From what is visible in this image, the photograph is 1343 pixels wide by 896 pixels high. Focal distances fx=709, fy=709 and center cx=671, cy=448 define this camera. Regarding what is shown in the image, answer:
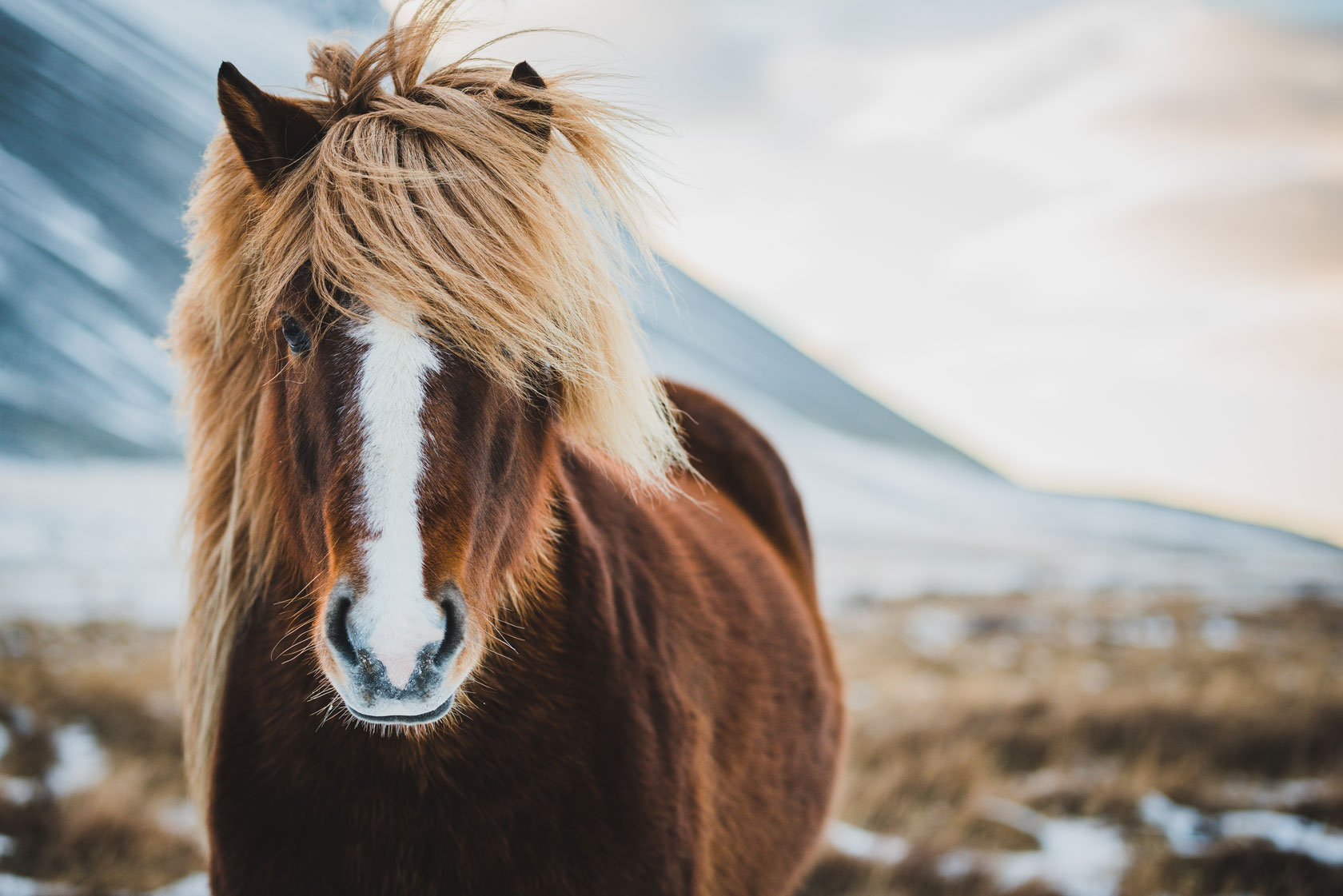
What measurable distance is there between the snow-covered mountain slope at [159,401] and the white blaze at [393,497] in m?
0.54

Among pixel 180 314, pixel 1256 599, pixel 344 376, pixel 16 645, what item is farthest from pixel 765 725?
pixel 1256 599

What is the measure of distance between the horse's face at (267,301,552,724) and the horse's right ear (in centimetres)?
31

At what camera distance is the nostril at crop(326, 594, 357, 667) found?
40.4 inches

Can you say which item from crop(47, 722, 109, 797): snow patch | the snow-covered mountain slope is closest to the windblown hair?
the snow-covered mountain slope

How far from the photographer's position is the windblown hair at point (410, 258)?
48.8 inches

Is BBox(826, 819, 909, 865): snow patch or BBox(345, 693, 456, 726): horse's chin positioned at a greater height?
BBox(345, 693, 456, 726): horse's chin

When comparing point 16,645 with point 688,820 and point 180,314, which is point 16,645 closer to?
point 180,314

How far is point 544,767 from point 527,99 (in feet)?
4.48

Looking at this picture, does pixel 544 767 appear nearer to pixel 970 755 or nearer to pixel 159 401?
pixel 970 755

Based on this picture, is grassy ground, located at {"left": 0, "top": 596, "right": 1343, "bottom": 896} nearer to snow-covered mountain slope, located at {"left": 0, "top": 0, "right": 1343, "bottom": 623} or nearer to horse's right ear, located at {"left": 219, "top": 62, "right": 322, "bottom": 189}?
snow-covered mountain slope, located at {"left": 0, "top": 0, "right": 1343, "bottom": 623}

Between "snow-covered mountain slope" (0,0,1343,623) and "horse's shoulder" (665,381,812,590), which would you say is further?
"snow-covered mountain slope" (0,0,1343,623)

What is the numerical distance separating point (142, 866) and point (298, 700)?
Result: 2996mm

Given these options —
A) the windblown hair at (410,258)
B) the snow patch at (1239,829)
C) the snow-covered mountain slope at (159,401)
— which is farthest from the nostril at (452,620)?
the snow patch at (1239,829)

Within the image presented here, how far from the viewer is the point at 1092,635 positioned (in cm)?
1159
